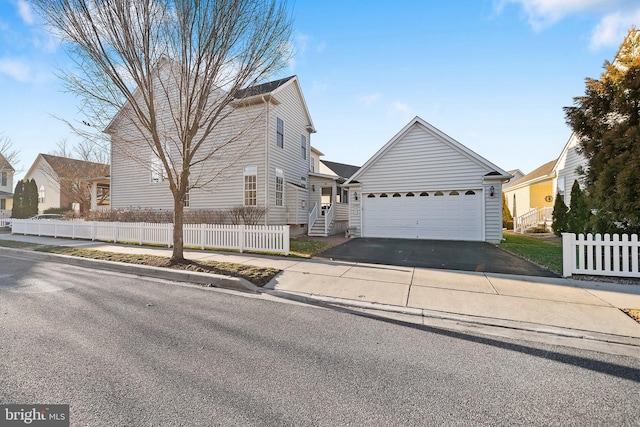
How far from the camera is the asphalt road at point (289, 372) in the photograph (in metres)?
2.29

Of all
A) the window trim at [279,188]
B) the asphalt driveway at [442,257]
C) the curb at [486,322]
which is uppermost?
the window trim at [279,188]

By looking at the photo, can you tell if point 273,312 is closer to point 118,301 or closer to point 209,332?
point 209,332

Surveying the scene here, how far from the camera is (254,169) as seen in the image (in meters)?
14.4

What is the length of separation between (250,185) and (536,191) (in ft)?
71.3

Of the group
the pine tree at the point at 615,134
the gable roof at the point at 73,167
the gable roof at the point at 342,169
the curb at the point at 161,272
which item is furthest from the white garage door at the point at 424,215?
the gable roof at the point at 73,167

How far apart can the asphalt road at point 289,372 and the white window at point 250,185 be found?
32.8 feet

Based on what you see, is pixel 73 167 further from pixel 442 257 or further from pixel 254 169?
pixel 442 257

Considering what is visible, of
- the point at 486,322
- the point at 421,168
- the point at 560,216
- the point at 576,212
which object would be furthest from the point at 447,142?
the point at 486,322

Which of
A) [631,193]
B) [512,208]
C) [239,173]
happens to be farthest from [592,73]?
[512,208]

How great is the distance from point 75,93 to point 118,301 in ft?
21.2

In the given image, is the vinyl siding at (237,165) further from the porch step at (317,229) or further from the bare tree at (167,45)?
the bare tree at (167,45)

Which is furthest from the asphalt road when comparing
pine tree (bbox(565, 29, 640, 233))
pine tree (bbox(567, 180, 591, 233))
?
pine tree (bbox(567, 180, 591, 233))

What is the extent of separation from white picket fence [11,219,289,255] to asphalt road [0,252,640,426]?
527cm

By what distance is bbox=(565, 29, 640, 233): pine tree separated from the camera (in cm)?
642
